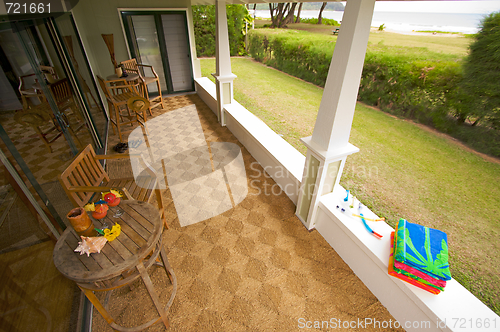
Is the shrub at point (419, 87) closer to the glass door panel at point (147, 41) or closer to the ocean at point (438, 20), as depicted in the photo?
the ocean at point (438, 20)

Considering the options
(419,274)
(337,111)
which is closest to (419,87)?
(337,111)

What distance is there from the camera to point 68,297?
1628 mm

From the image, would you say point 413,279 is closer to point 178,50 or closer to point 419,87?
point 419,87

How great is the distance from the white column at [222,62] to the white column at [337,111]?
2.56m

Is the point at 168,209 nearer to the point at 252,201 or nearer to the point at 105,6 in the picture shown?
the point at 252,201

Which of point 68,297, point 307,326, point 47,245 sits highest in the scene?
point 47,245

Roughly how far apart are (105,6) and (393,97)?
6.35 metres

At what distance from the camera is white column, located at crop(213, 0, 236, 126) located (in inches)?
139

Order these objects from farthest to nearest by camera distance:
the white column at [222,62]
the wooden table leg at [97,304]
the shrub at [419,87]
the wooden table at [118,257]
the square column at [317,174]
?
the white column at [222,62]
the shrub at [419,87]
the square column at [317,174]
the wooden table leg at [97,304]
the wooden table at [118,257]

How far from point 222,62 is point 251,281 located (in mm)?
3597

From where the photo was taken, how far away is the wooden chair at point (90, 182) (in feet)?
→ 5.86

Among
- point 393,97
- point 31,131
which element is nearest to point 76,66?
point 31,131

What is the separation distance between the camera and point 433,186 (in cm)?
247

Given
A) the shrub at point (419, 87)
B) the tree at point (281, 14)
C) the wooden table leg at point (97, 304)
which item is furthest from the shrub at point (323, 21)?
the wooden table leg at point (97, 304)
